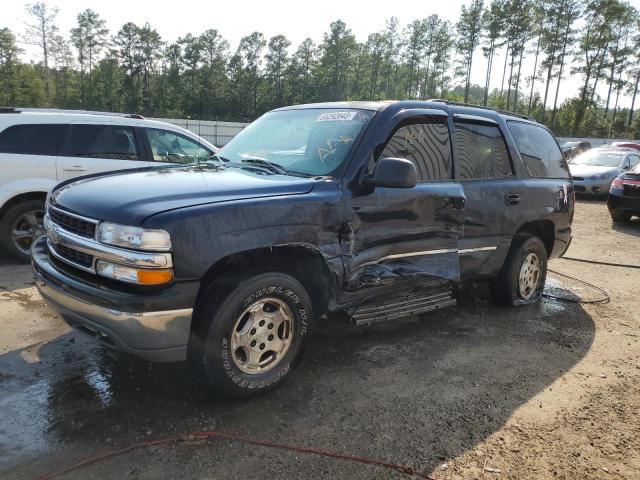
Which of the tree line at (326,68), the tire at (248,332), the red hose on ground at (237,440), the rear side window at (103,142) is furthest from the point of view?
the tree line at (326,68)

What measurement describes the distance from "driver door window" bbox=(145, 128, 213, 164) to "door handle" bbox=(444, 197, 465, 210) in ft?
13.2

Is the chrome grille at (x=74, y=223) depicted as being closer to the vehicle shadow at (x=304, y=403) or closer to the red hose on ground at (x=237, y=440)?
the vehicle shadow at (x=304, y=403)

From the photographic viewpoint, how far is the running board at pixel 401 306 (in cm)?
372

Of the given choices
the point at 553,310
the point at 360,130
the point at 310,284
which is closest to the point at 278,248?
the point at 310,284

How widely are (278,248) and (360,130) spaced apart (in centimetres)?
115

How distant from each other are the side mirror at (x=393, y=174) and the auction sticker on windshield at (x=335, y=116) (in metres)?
0.64

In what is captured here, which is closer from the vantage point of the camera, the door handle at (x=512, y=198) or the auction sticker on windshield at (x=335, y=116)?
the auction sticker on windshield at (x=335, y=116)

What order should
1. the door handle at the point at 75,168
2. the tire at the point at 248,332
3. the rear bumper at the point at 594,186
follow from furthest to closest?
the rear bumper at the point at 594,186 → the door handle at the point at 75,168 → the tire at the point at 248,332

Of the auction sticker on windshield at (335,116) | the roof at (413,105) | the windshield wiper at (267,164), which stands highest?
the roof at (413,105)

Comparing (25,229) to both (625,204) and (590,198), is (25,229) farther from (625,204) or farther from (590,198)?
(590,198)

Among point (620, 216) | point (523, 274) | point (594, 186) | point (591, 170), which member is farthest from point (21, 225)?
point (591, 170)

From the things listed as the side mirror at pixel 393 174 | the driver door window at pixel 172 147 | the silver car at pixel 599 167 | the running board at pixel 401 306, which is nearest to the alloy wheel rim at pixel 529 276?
the running board at pixel 401 306

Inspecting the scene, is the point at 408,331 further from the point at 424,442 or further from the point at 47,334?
the point at 47,334

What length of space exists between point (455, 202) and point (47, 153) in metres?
4.99
